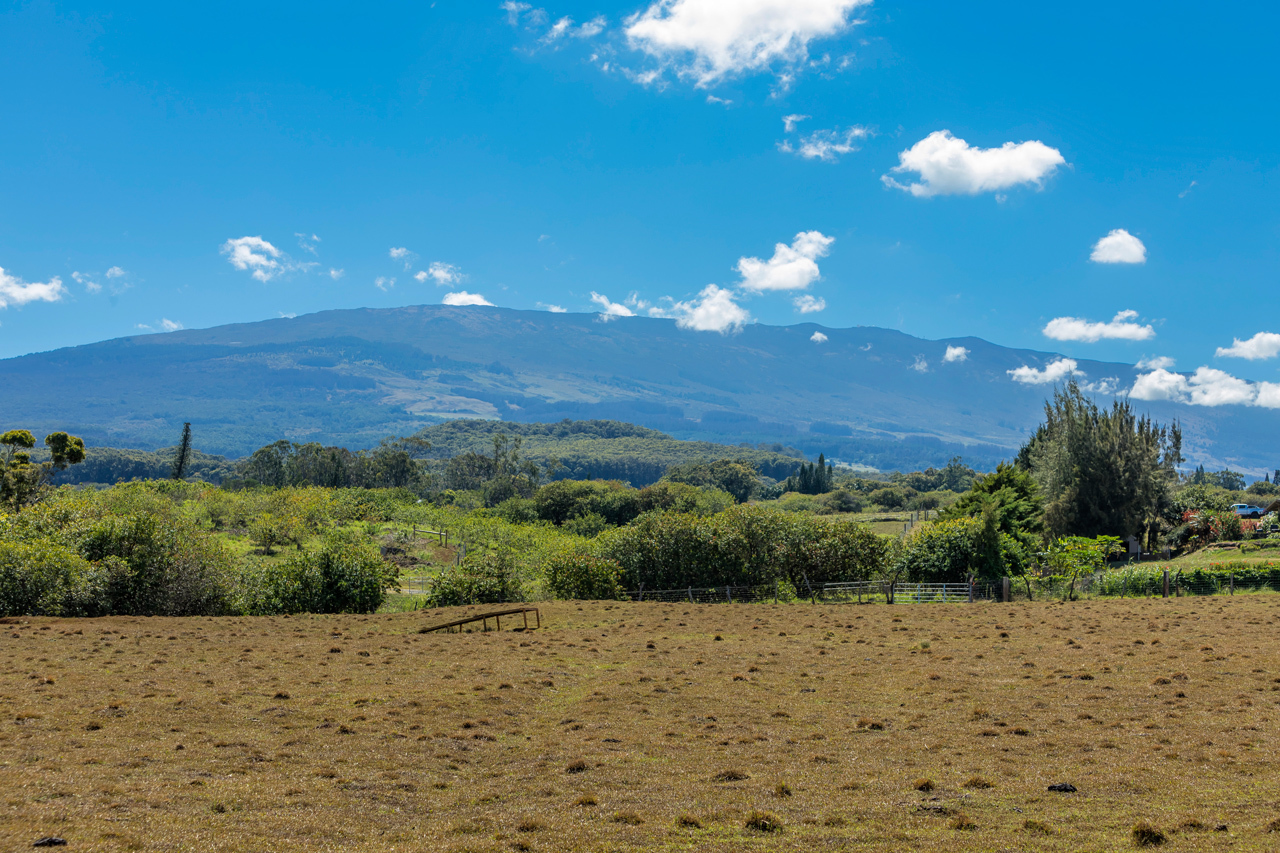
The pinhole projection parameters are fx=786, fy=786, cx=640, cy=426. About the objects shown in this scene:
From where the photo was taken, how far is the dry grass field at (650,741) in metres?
9.34

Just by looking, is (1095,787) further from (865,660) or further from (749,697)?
(865,660)

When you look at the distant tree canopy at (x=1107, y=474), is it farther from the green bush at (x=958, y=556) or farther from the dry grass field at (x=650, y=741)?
the dry grass field at (x=650, y=741)

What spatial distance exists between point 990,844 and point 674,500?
9122 cm

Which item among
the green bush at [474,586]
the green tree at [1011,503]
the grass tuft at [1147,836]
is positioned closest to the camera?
the grass tuft at [1147,836]

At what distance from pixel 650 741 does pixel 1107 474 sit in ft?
181

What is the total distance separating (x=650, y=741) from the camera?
564 inches

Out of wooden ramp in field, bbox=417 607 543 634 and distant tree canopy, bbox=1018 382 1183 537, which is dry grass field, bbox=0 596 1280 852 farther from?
distant tree canopy, bbox=1018 382 1183 537

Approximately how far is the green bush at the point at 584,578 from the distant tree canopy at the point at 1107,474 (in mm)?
35537

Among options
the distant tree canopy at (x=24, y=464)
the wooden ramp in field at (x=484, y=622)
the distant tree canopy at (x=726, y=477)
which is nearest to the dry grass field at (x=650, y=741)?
the wooden ramp in field at (x=484, y=622)

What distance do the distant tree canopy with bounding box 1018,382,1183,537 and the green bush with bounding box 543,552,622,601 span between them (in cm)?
3554

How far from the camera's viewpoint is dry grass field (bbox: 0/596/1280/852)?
934cm

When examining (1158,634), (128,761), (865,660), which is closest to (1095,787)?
(865,660)

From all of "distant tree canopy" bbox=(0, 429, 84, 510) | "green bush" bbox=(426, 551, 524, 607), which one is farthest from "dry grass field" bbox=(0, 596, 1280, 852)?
"distant tree canopy" bbox=(0, 429, 84, 510)

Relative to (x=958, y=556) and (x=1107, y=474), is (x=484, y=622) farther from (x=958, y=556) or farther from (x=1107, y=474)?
(x=1107, y=474)
